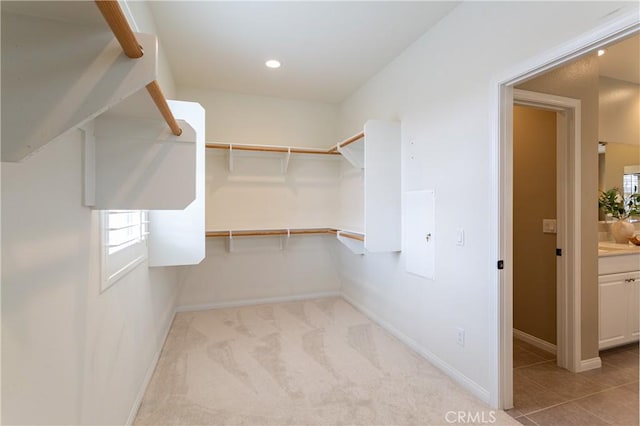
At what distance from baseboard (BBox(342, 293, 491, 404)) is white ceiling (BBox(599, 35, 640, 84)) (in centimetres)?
287

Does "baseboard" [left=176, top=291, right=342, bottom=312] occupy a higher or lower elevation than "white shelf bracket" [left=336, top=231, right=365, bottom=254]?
lower

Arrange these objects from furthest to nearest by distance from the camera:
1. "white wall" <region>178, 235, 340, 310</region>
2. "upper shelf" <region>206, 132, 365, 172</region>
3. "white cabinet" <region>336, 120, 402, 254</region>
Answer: "white wall" <region>178, 235, 340, 310</region>, "upper shelf" <region>206, 132, 365, 172</region>, "white cabinet" <region>336, 120, 402, 254</region>

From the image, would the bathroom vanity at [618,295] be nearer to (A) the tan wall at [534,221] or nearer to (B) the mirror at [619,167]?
(A) the tan wall at [534,221]

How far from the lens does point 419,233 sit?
8.76 ft

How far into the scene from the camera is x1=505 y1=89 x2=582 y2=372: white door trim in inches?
93.7

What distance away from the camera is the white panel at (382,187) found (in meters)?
2.86

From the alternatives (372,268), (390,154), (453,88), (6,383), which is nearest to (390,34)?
(453,88)

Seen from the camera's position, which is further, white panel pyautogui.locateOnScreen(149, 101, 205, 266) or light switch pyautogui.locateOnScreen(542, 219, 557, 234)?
light switch pyautogui.locateOnScreen(542, 219, 557, 234)

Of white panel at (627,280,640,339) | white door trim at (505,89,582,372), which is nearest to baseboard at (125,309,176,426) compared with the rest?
white door trim at (505,89,582,372)

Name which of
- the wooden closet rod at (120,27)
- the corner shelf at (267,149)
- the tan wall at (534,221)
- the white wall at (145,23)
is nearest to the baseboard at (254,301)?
the corner shelf at (267,149)

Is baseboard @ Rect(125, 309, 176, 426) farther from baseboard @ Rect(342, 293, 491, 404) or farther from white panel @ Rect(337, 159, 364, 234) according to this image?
white panel @ Rect(337, 159, 364, 234)

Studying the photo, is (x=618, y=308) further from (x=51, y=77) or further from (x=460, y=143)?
(x=51, y=77)

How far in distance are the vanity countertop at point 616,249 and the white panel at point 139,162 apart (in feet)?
10.7

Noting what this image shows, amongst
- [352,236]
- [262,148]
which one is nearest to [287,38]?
[262,148]
